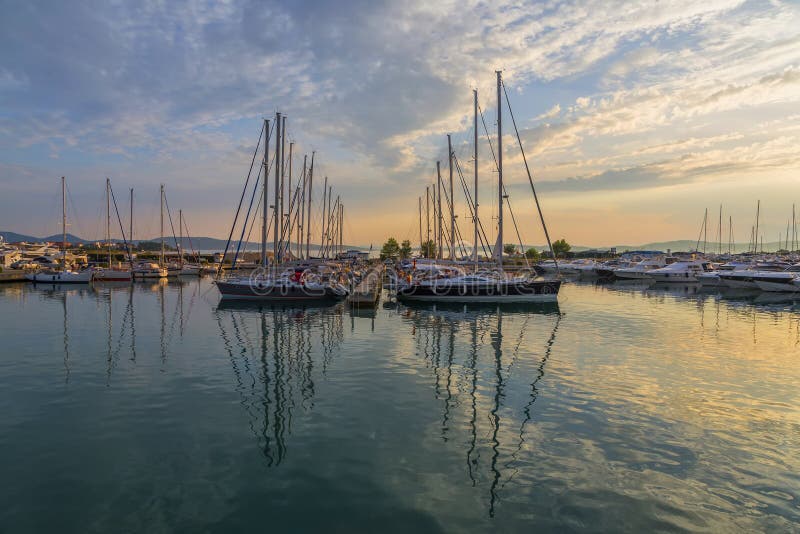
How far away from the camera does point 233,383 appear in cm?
1538

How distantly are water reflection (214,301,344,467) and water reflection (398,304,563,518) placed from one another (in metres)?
3.99

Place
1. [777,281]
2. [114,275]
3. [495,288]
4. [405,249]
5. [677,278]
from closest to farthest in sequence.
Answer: [495,288] → [777,281] → [677,278] → [114,275] → [405,249]

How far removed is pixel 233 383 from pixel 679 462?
12704mm

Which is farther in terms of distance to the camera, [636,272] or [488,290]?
[636,272]

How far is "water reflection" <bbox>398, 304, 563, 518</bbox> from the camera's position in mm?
9891

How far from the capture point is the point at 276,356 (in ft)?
63.8

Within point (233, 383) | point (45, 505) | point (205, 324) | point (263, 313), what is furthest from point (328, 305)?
point (45, 505)

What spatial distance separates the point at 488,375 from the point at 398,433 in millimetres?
6324

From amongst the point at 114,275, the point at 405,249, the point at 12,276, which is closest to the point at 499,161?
the point at 114,275

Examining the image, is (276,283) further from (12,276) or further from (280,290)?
(12,276)

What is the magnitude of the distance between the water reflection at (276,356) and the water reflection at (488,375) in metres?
3.99

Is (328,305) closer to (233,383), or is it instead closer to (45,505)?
(233,383)

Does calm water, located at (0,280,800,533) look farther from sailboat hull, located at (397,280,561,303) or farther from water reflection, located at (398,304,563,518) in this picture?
sailboat hull, located at (397,280,561,303)

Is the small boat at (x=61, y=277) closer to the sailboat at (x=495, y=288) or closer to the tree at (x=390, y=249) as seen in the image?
the sailboat at (x=495, y=288)
